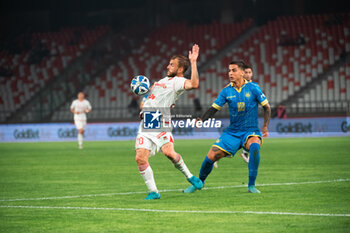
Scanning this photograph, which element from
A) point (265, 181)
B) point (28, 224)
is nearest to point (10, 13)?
point (265, 181)

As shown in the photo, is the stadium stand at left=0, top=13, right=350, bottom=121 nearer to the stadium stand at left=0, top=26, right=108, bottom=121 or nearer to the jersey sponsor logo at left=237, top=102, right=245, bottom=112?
the stadium stand at left=0, top=26, right=108, bottom=121

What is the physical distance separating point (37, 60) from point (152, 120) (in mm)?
32027

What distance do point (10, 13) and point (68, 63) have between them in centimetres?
787

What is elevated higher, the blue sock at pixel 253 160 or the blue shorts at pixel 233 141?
the blue shorts at pixel 233 141

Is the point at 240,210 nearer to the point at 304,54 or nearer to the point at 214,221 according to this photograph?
the point at 214,221

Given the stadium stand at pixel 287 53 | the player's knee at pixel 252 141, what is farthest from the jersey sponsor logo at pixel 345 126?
the player's knee at pixel 252 141

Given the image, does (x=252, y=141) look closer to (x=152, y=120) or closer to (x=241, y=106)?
(x=241, y=106)

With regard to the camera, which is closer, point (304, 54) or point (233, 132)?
point (233, 132)

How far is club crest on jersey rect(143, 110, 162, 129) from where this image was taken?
9438 millimetres

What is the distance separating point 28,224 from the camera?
295 inches

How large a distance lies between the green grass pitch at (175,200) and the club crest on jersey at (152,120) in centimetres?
102

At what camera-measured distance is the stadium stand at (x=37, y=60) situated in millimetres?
38375

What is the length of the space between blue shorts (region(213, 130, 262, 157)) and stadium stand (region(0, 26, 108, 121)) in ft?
92.9

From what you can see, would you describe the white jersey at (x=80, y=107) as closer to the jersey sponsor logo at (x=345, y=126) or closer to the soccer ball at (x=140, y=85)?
the jersey sponsor logo at (x=345, y=126)
